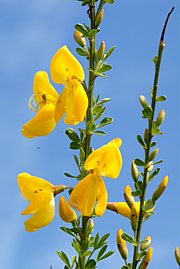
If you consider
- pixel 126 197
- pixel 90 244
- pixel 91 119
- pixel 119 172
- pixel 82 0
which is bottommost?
pixel 90 244

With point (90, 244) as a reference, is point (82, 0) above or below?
above

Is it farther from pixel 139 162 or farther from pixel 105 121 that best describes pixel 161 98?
pixel 105 121

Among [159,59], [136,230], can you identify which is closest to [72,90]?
[159,59]

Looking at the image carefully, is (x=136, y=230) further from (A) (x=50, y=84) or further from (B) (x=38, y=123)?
(A) (x=50, y=84)

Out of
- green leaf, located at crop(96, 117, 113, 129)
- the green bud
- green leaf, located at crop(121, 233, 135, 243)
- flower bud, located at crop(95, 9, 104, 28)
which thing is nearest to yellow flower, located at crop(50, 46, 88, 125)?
Result: green leaf, located at crop(96, 117, 113, 129)

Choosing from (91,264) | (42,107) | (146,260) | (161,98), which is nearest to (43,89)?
(42,107)

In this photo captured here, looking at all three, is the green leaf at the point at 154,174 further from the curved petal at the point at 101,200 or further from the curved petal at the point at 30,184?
the curved petal at the point at 30,184

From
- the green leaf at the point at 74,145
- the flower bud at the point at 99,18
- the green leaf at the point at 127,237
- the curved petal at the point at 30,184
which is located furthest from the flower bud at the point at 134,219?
the flower bud at the point at 99,18
